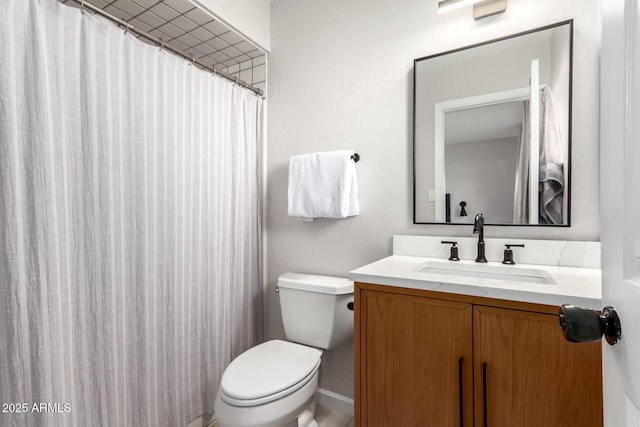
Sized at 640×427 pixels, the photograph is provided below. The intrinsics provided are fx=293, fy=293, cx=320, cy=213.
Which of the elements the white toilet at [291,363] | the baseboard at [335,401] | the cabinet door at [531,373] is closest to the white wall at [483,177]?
the cabinet door at [531,373]

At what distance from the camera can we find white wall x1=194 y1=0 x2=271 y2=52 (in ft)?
5.10

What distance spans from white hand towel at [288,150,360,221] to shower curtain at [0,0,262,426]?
0.35m

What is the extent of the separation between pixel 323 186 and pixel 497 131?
0.85 metres

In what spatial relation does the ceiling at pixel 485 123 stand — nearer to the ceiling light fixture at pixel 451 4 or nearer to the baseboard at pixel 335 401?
the ceiling light fixture at pixel 451 4

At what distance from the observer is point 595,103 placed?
1124 millimetres

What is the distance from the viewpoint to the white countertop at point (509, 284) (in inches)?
30.6

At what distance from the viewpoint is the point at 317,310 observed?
1.48 meters

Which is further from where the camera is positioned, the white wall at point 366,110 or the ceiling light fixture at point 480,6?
the ceiling light fixture at point 480,6

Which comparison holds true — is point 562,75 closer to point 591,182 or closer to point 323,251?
point 591,182

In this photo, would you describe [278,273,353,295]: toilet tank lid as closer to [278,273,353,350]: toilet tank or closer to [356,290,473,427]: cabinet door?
[278,273,353,350]: toilet tank

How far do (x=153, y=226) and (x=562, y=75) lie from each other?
1.79 meters

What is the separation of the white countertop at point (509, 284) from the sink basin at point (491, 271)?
Answer: 0.02 metres

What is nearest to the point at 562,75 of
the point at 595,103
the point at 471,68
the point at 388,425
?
the point at 595,103

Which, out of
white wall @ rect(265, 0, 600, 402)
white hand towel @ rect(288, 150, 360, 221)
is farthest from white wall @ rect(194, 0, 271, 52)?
white hand towel @ rect(288, 150, 360, 221)
